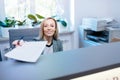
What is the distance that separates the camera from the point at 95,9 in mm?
3725

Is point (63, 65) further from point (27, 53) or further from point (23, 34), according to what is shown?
point (23, 34)

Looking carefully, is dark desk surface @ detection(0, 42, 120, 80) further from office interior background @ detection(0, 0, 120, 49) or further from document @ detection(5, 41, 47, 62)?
office interior background @ detection(0, 0, 120, 49)

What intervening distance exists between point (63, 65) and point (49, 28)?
1682mm

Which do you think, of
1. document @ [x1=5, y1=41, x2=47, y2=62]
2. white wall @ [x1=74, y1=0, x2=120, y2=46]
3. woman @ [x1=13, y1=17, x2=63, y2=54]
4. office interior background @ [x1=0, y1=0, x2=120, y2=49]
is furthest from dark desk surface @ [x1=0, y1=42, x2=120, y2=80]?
white wall @ [x1=74, y1=0, x2=120, y2=46]

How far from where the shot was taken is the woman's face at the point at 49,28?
89.6 inches

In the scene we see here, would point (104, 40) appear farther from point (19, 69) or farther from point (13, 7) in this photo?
point (19, 69)

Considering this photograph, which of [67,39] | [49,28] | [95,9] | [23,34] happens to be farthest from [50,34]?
[95,9]

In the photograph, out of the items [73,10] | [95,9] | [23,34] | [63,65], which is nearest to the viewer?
[63,65]

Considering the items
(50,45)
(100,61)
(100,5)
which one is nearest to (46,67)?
(100,61)

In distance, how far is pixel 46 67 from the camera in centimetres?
61

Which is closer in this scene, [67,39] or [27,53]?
[27,53]

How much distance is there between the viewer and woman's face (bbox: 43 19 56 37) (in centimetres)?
228

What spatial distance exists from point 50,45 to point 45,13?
150 cm

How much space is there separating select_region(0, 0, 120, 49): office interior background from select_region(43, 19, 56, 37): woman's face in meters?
1.15
